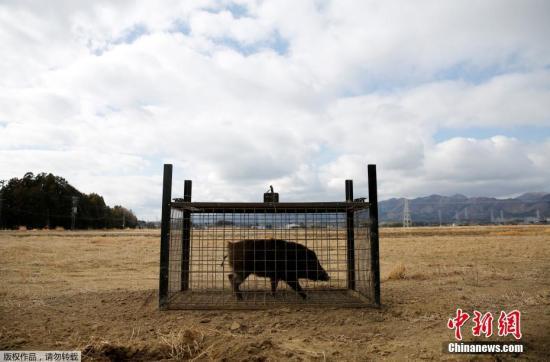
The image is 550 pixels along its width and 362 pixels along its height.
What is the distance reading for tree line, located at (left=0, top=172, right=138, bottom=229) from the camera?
66.1 meters

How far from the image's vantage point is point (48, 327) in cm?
593

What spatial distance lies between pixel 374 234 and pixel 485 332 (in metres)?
2.20

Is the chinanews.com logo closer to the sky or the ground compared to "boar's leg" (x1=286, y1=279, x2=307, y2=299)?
closer to the ground

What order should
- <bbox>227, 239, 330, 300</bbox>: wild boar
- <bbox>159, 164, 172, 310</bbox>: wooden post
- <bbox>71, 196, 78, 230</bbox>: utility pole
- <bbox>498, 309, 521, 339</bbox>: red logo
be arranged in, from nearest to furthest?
<bbox>498, 309, 521, 339</bbox>: red logo, <bbox>159, 164, 172, 310</bbox>: wooden post, <bbox>227, 239, 330, 300</bbox>: wild boar, <bbox>71, 196, 78, 230</bbox>: utility pole

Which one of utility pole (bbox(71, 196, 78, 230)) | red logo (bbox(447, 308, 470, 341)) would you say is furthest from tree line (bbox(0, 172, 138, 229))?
red logo (bbox(447, 308, 470, 341))

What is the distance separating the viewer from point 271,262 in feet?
27.3

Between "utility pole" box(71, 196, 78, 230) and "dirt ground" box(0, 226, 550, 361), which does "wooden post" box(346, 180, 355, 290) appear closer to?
"dirt ground" box(0, 226, 550, 361)

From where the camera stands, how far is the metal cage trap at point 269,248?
6891mm

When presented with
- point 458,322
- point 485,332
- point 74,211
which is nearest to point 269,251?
point 458,322

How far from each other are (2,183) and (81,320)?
72.3m

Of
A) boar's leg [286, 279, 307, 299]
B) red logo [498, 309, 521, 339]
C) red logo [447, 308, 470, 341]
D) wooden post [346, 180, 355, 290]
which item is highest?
wooden post [346, 180, 355, 290]

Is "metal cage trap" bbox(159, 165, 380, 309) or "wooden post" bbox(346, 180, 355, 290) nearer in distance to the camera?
"metal cage trap" bbox(159, 165, 380, 309)

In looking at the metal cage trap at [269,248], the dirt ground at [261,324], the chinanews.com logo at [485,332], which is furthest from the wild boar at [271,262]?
the chinanews.com logo at [485,332]

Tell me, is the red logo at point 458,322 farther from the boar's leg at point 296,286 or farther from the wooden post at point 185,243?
the wooden post at point 185,243
